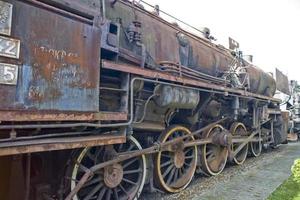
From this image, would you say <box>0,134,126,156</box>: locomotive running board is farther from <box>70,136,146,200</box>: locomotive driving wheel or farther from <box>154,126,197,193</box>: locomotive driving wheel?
<box>154,126,197,193</box>: locomotive driving wheel

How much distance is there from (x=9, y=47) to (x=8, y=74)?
7.8 inches

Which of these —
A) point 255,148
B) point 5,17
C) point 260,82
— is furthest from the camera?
point 260,82

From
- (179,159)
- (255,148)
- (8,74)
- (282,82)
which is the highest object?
(282,82)

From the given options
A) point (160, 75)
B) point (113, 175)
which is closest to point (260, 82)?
point (160, 75)

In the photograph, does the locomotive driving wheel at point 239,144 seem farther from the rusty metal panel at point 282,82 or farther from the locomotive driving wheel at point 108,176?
the rusty metal panel at point 282,82

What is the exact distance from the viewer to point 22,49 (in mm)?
2535

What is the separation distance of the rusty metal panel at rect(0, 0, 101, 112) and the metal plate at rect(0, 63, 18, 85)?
3cm

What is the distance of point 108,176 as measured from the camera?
377cm

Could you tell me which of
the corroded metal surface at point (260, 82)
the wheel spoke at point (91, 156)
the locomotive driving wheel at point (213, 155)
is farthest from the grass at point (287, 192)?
the corroded metal surface at point (260, 82)

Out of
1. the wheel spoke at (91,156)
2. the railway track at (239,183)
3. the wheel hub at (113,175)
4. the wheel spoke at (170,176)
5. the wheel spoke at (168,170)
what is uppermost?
the wheel spoke at (91,156)

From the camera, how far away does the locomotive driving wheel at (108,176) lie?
12.2 feet

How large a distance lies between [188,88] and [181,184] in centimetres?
150

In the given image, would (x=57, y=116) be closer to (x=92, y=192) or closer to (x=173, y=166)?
(x=92, y=192)

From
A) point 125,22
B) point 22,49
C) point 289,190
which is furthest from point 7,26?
point 289,190
